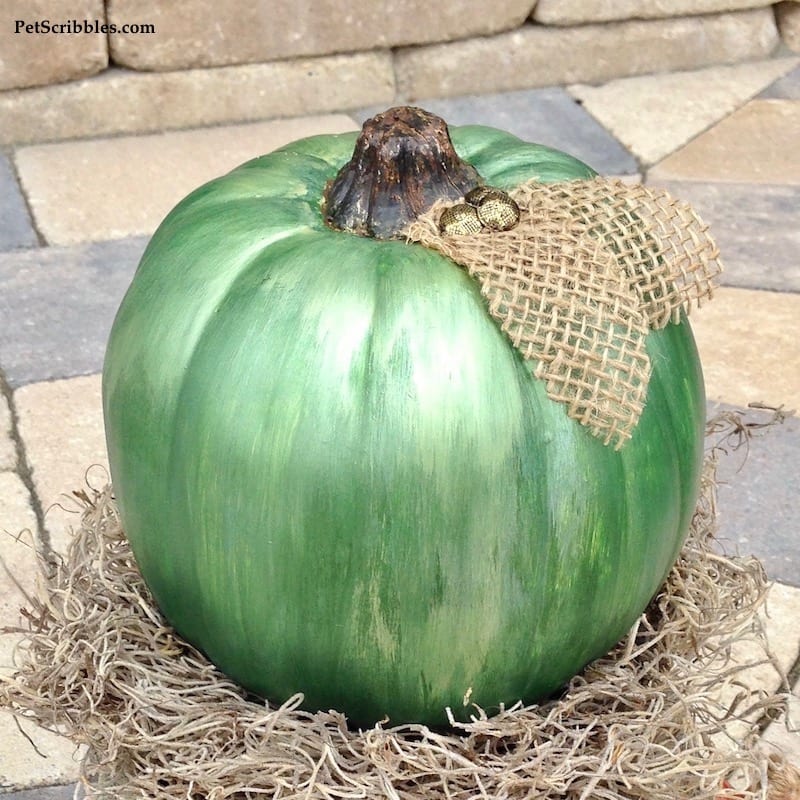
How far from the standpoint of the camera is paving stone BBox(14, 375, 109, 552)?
2.29 metres

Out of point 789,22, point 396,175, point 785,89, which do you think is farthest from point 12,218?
point 789,22

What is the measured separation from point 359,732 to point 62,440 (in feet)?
4.41

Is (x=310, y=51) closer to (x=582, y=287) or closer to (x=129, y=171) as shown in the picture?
(x=129, y=171)

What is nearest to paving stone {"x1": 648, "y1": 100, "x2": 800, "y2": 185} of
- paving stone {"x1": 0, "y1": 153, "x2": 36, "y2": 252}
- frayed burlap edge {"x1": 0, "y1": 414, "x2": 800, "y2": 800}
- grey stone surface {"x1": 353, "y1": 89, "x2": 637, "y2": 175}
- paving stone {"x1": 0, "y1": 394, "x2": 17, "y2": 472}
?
grey stone surface {"x1": 353, "y1": 89, "x2": 637, "y2": 175}

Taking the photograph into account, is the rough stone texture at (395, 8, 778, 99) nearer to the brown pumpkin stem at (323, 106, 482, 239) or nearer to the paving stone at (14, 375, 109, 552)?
the paving stone at (14, 375, 109, 552)

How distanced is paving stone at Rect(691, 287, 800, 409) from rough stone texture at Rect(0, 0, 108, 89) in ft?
5.47

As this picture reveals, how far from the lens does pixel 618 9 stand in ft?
12.2

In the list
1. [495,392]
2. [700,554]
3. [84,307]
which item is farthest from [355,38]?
[495,392]

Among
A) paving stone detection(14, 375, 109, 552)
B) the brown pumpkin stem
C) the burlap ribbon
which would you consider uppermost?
the brown pumpkin stem

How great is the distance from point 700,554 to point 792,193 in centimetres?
194

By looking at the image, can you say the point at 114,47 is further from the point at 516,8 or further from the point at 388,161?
the point at 388,161

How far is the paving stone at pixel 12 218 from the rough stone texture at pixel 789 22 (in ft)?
7.61

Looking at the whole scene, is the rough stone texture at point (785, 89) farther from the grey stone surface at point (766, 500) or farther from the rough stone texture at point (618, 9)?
the grey stone surface at point (766, 500)

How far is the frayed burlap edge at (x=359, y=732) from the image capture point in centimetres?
123
